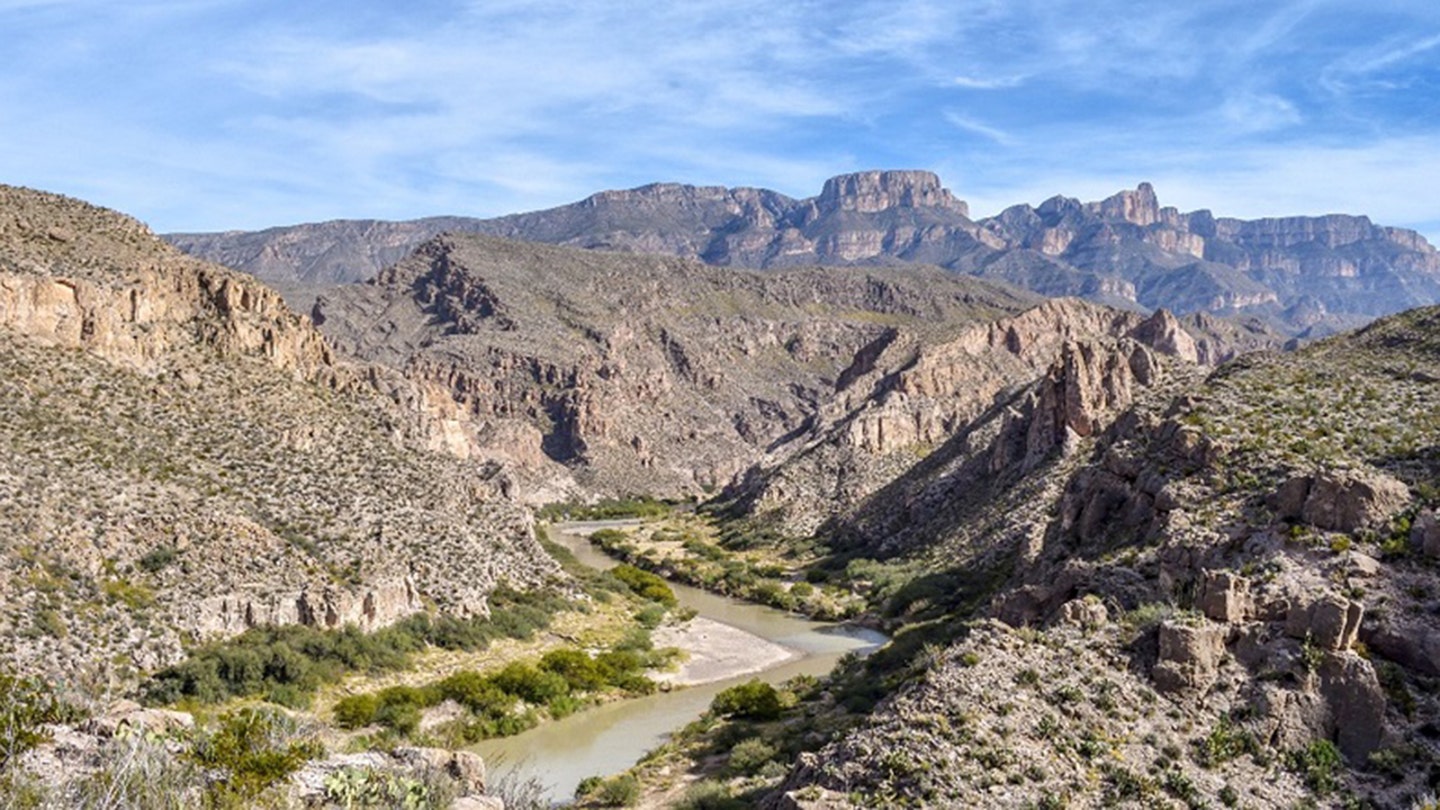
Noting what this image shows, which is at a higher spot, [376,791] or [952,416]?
[952,416]

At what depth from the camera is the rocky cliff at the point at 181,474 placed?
4109cm

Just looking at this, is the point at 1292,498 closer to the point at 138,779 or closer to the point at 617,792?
the point at 617,792

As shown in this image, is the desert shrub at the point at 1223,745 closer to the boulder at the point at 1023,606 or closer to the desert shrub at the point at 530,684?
the boulder at the point at 1023,606

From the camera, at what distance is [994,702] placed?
23.5m

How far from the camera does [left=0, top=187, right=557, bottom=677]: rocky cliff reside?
41094mm

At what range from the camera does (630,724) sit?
4522 cm

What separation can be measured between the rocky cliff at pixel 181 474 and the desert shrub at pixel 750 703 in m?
16.4

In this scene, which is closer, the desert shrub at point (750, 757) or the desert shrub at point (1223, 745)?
the desert shrub at point (1223, 745)

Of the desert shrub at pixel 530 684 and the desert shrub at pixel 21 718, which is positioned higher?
the desert shrub at pixel 21 718

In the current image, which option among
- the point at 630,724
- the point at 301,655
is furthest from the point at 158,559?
the point at 630,724

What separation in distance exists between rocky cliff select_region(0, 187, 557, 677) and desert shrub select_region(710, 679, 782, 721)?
53.7 ft

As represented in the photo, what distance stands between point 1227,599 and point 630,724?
86.9 ft

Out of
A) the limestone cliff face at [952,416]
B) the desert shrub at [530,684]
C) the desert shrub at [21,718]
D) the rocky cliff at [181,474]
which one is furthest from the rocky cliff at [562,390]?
the desert shrub at [21,718]

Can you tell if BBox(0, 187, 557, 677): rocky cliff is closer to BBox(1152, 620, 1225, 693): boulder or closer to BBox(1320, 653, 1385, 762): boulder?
BBox(1152, 620, 1225, 693): boulder
